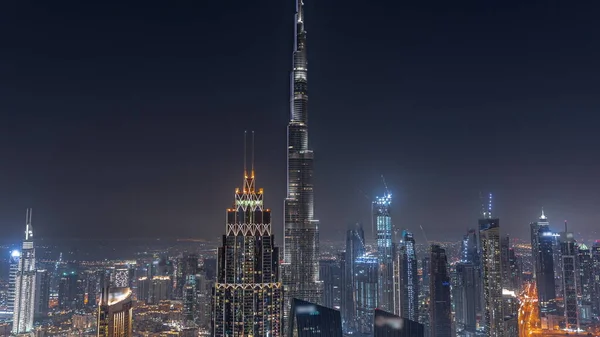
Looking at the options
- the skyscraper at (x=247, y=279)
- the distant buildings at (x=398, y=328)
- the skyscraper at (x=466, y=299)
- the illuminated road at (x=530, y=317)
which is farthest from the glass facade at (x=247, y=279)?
the illuminated road at (x=530, y=317)

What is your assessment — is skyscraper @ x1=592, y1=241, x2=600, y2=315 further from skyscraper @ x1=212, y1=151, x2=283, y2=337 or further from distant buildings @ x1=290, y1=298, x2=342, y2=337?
skyscraper @ x1=212, y1=151, x2=283, y2=337

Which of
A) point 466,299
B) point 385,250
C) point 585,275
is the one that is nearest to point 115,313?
point 385,250

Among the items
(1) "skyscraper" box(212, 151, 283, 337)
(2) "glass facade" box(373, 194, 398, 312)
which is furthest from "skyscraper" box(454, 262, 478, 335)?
(1) "skyscraper" box(212, 151, 283, 337)

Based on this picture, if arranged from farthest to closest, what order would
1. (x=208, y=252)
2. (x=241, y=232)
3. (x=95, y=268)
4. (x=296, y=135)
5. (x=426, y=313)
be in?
(x=296, y=135), (x=426, y=313), (x=95, y=268), (x=208, y=252), (x=241, y=232)

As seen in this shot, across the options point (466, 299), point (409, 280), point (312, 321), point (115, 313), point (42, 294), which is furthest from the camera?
point (409, 280)

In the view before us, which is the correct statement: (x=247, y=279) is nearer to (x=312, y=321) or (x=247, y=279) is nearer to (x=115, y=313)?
(x=312, y=321)

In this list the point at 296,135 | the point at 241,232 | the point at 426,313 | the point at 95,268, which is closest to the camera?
the point at 241,232

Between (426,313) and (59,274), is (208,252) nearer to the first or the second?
(59,274)

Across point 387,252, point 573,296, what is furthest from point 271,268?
point 573,296
